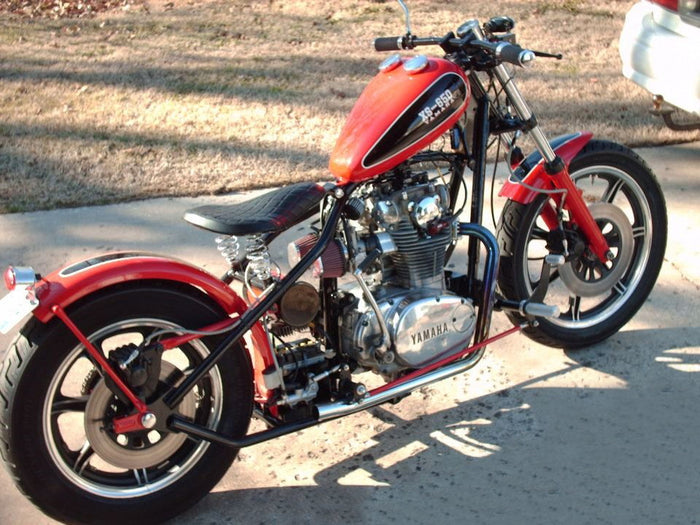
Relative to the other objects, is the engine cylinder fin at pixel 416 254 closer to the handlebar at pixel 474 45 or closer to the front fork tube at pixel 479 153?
the front fork tube at pixel 479 153

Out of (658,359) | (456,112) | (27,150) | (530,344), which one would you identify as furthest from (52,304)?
(27,150)

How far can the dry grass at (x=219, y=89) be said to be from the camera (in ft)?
17.4

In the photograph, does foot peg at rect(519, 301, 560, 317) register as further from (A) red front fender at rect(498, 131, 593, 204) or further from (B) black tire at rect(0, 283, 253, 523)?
(B) black tire at rect(0, 283, 253, 523)

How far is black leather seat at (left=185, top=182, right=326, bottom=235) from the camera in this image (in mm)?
2762

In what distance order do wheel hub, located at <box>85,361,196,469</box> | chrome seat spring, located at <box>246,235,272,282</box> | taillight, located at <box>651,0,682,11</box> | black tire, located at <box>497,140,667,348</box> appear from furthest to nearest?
1. taillight, located at <box>651,0,682,11</box>
2. black tire, located at <box>497,140,667,348</box>
3. chrome seat spring, located at <box>246,235,272,282</box>
4. wheel hub, located at <box>85,361,196,469</box>

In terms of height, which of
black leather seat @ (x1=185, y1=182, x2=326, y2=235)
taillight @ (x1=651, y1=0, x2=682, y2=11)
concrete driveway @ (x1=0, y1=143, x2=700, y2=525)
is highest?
taillight @ (x1=651, y1=0, x2=682, y2=11)

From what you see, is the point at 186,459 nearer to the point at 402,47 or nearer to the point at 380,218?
the point at 380,218

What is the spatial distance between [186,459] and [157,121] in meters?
3.37

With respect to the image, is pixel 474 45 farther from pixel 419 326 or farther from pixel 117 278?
pixel 117 278

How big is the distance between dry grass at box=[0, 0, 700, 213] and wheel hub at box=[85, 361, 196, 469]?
2.31 meters

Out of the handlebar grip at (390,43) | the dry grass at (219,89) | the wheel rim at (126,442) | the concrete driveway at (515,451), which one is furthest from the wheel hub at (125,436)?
the dry grass at (219,89)

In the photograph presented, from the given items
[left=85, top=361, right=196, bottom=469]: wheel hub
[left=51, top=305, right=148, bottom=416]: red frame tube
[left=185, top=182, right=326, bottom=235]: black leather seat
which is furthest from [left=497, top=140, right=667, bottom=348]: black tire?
[left=51, top=305, right=148, bottom=416]: red frame tube

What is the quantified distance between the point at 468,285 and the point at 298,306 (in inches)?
28.5

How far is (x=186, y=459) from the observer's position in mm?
2957
